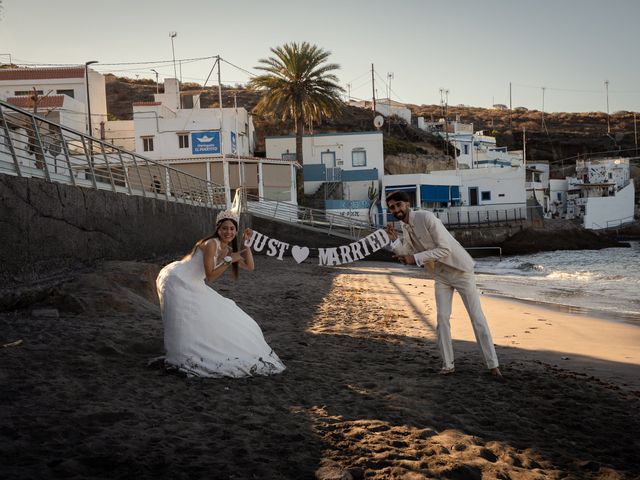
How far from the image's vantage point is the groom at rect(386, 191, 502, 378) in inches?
243

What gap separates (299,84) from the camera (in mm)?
43781

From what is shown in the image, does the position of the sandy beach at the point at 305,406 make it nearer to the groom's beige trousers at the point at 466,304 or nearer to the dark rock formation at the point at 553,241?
the groom's beige trousers at the point at 466,304

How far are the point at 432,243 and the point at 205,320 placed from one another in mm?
2432

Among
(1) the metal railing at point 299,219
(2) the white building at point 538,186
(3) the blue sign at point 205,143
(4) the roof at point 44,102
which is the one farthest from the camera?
(2) the white building at point 538,186

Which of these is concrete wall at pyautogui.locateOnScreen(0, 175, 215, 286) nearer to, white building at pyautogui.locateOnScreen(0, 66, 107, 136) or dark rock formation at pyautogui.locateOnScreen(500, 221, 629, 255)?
dark rock formation at pyautogui.locateOnScreen(500, 221, 629, 255)

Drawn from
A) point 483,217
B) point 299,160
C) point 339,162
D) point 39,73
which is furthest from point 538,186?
point 39,73

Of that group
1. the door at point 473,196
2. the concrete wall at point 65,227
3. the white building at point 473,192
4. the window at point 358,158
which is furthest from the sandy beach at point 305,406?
the door at point 473,196

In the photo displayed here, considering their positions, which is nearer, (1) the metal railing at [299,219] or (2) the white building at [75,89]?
(1) the metal railing at [299,219]

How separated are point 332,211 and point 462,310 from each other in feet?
105

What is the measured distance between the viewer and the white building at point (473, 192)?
4878 cm

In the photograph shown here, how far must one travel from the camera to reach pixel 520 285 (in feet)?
68.6

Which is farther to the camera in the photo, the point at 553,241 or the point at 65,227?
the point at 553,241

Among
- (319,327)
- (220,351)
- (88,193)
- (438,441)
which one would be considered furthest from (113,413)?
(88,193)

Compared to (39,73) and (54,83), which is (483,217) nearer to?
(54,83)
